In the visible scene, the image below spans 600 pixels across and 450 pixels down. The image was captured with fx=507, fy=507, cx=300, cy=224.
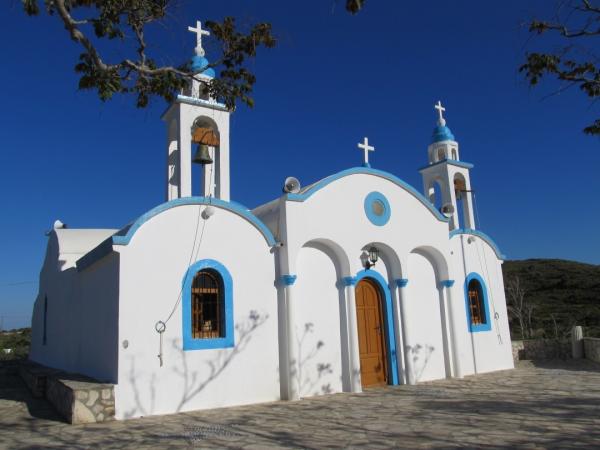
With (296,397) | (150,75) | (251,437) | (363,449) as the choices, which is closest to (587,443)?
(363,449)

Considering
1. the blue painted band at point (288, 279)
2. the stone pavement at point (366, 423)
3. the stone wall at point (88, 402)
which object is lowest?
the stone pavement at point (366, 423)

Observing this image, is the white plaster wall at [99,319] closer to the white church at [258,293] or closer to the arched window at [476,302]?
the white church at [258,293]

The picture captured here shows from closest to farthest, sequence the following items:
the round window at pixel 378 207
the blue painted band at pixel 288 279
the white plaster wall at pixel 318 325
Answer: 1. the blue painted band at pixel 288 279
2. the white plaster wall at pixel 318 325
3. the round window at pixel 378 207

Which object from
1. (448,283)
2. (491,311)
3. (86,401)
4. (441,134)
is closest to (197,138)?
(86,401)

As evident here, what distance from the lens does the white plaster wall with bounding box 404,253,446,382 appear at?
11.7 metres

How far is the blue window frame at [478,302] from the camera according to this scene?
13664mm

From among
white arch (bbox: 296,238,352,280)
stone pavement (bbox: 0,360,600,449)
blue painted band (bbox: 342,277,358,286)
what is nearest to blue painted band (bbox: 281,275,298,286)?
white arch (bbox: 296,238,352,280)

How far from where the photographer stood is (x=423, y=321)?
39.7ft

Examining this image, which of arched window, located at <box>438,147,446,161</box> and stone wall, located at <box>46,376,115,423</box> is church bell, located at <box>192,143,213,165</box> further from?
arched window, located at <box>438,147,446,161</box>

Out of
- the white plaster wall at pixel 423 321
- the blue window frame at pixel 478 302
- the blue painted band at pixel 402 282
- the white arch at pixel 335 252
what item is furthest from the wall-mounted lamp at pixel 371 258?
the blue window frame at pixel 478 302

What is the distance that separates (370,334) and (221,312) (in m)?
3.64

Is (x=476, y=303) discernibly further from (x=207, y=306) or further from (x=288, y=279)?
(x=207, y=306)

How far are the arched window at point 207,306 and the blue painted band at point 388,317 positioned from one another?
10.5ft

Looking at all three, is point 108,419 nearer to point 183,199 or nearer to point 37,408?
point 37,408
